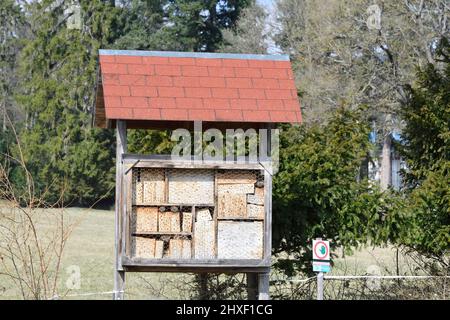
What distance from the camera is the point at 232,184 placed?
34.5 ft

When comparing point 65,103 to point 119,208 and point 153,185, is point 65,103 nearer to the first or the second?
point 119,208

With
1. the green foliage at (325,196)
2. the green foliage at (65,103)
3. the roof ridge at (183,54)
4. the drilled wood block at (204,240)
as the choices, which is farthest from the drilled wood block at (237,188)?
the green foliage at (65,103)

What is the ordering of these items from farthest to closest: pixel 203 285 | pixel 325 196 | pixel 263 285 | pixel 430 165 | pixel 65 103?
pixel 65 103 < pixel 430 165 < pixel 203 285 < pixel 325 196 < pixel 263 285

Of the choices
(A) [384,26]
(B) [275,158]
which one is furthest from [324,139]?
(A) [384,26]

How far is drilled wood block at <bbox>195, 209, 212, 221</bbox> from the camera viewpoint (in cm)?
1046

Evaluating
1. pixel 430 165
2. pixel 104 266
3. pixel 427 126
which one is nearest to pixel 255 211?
pixel 427 126

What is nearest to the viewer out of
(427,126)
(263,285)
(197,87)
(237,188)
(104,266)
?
(237,188)

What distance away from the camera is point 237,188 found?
10.5 meters

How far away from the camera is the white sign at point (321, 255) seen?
968 cm

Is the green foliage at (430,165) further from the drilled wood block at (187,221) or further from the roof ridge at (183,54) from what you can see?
the drilled wood block at (187,221)

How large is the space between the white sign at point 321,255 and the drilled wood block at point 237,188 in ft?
3.76

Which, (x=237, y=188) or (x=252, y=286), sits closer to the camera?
(x=237, y=188)

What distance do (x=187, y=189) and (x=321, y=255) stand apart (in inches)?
66.7
